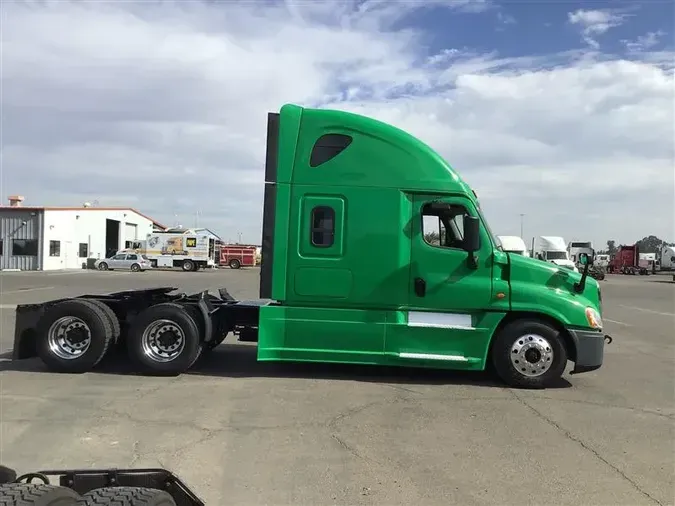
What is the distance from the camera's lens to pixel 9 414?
6039 millimetres

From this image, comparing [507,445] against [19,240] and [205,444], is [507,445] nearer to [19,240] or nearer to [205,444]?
[205,444]

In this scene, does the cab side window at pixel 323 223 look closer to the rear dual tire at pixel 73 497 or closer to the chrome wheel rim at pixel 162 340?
the chrome wheel rim at pixel 162 340

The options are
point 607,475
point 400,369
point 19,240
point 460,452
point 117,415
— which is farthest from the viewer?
point 19,240

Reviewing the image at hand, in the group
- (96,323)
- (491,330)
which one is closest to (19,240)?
(96,323)

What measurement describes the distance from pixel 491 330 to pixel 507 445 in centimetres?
241

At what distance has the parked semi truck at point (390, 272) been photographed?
7551mm

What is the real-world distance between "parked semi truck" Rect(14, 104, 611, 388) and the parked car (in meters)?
45.1

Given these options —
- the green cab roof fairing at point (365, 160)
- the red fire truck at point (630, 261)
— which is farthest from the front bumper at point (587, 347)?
the red fire truck at point (630, 261)

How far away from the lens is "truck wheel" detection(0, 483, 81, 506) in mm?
2021

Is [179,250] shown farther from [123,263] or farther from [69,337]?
[69,337]

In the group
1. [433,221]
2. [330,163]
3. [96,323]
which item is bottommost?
[96,323]

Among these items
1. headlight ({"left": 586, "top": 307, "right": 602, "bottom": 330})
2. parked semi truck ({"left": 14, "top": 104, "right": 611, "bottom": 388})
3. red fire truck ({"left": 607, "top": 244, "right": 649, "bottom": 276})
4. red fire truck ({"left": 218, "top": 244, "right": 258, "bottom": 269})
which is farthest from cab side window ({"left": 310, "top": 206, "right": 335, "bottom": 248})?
red fire truck ({"left": 607, "top": 244, "right": 649, "bottom": 276})

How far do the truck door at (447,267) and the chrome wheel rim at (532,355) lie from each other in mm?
688

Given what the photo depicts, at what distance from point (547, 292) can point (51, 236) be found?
47.9 metres
